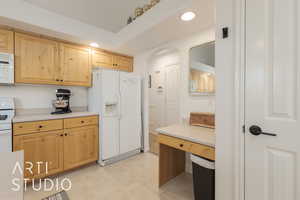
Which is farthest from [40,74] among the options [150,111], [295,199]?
[295,199]

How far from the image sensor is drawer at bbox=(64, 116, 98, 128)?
219 cm

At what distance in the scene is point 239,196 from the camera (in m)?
1.11

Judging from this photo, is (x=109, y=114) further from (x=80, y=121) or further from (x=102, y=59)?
(x=102, y=59)

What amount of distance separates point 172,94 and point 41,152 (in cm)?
229

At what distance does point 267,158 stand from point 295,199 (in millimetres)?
278

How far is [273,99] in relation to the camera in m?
1.00

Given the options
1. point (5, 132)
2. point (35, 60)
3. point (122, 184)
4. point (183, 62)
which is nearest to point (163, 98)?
point (183, 62)

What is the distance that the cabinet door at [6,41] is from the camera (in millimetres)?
1888

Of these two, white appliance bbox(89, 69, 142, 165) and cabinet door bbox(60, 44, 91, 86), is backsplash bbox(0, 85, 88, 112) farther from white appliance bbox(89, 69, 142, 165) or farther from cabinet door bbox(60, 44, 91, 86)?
white appliance bbox(89, 69, 142, 165)

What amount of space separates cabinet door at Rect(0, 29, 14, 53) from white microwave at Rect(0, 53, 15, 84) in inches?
3.6

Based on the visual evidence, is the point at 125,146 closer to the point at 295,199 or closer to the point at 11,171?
the point at 11,171

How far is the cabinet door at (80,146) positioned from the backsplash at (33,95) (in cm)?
74

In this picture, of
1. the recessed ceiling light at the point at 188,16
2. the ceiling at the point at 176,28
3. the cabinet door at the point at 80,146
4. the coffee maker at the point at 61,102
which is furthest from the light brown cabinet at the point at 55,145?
the recessed ceiling light at the point at 188,16

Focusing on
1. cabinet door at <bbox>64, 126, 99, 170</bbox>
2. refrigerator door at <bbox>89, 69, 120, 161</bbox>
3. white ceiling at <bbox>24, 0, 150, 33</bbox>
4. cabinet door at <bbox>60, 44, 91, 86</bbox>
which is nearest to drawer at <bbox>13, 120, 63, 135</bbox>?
cabinet door at <bbox>64, 126, 99, 170</bbox>
